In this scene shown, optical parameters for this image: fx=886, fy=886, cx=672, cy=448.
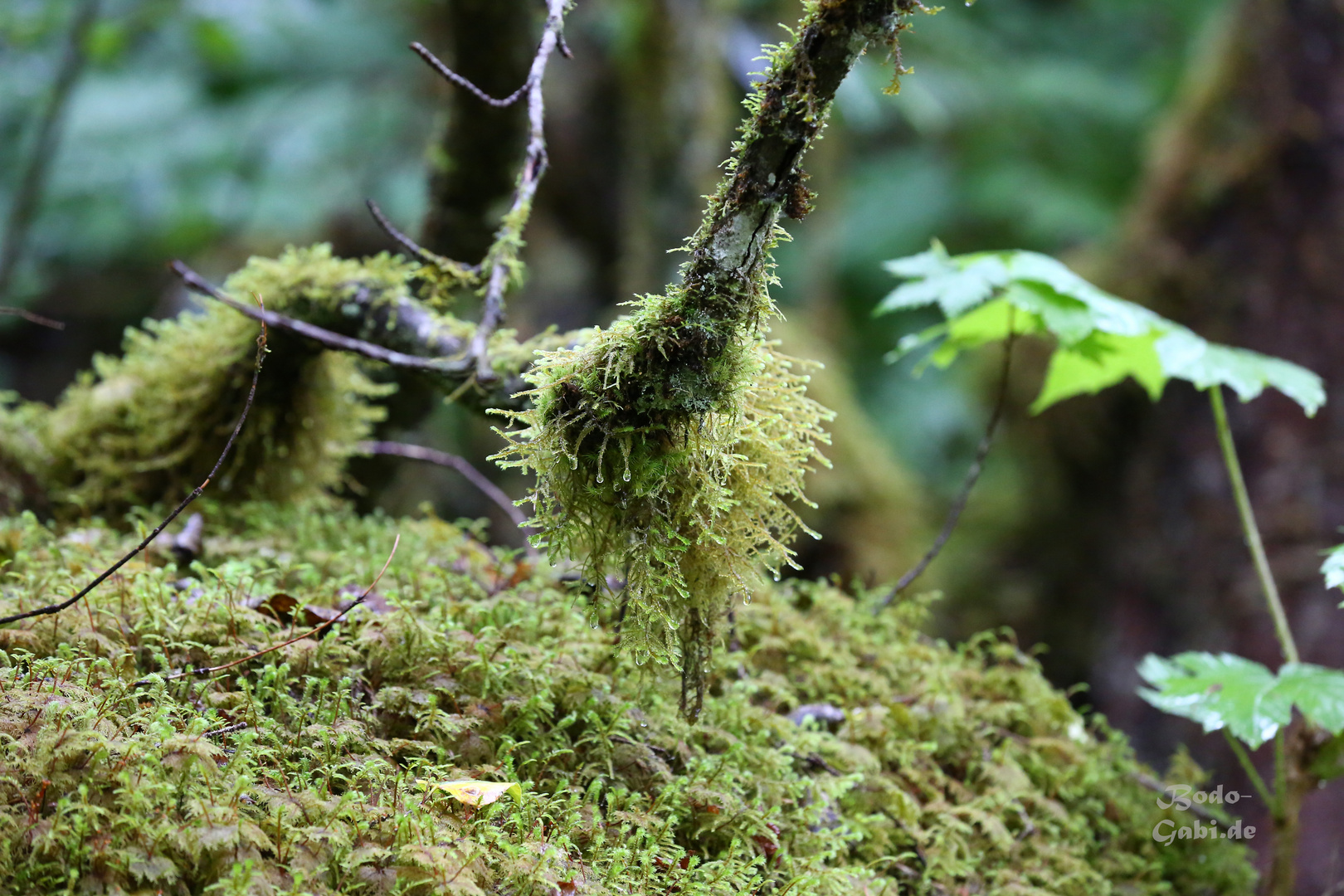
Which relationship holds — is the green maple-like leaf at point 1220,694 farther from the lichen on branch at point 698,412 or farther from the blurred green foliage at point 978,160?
the blurred green foliage at point 978,160

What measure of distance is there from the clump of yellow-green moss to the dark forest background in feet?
2.27

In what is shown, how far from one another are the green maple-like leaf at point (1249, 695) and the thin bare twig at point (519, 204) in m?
1.55

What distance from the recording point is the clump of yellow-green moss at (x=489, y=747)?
3.81 feet

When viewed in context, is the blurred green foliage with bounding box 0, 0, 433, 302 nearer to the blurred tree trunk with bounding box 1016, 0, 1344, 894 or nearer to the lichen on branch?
the blurred tree trunk with bounding box 1016, 0, 1344, 894

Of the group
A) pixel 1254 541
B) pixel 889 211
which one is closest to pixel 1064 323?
pixel 1254 541

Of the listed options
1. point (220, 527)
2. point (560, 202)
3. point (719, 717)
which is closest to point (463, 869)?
point (719, 717)

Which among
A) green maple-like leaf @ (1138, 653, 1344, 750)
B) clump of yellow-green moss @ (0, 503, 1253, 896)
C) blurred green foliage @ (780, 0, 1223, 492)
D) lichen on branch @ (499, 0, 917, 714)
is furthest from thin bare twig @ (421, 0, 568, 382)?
blurred green foliage @ (780, 0, 1223, 492)

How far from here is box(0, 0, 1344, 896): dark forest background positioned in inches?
178

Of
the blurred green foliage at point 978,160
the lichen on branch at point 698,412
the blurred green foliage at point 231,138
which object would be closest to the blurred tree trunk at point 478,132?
the lichen on branch at point 698,412

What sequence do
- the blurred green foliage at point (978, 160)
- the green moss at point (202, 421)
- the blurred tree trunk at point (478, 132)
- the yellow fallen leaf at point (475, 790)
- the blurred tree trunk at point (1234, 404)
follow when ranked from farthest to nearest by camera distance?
the blurred green foliage at point (978, 160) < the blurred tree trunk at point (1234, 404) < the blurred tree trunk at point (478, 132) < the green moss at point (202, 421) < the yellow fallen leaf at point (475, 790)

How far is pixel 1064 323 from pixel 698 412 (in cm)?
122

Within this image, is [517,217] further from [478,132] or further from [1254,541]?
[1254,541]

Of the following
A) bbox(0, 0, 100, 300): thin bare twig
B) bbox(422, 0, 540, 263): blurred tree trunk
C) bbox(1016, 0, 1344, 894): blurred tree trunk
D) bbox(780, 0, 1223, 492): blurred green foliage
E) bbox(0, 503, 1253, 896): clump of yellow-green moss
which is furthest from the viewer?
bbox(780, 0, 1223, 492): blurred green foliage

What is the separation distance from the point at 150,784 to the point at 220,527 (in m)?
1.29
